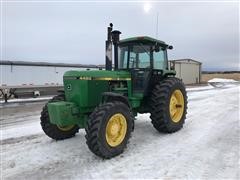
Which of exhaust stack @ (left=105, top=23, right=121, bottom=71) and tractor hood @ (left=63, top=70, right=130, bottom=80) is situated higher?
exhaust stack @ (left=105, top=23, right=121, bottom=71)

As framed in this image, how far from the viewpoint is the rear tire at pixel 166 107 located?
6250mm

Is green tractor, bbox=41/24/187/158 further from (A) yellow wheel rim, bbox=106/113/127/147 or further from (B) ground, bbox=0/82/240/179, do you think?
(B) ground, bbox=0/82/240/179

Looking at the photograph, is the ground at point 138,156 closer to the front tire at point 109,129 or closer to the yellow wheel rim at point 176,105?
the front tire at point 109,129

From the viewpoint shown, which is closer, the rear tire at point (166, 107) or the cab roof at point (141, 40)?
the rear tire at point (166, 107)

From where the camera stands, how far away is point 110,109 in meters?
4.95

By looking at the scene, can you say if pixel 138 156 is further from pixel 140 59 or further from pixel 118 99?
pixel 140 59

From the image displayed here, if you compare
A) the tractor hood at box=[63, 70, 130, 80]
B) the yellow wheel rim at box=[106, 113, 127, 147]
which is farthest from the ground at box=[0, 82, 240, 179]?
the tractor hood at box=[63, 70, 130, 80]

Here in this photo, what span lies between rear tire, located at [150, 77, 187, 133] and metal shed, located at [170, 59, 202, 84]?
25.8 m

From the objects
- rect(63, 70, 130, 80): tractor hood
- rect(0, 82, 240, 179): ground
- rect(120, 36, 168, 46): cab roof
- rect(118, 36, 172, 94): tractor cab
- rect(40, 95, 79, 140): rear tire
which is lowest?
rect(0, 82, 240, 179): ground

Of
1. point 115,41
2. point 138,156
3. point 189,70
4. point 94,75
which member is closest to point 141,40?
point 115,41

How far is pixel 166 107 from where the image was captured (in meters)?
6.30

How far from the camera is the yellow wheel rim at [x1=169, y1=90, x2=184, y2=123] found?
6899 millimetres

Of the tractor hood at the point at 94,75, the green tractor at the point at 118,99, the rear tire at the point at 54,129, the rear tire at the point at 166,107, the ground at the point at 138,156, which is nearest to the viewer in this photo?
the ground at the point at 138,156

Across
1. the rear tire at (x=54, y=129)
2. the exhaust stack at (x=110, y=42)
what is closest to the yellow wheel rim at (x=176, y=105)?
the exhaust stack at (x=110, y=42)
